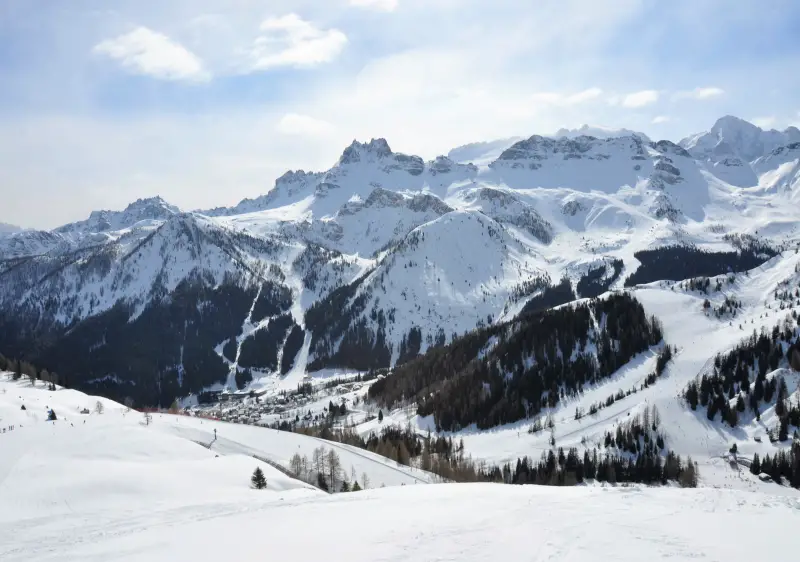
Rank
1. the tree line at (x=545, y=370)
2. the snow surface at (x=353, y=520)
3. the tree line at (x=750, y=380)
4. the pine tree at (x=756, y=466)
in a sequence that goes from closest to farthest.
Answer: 1. the snow surface at (x=353, y=520)
2. the pine tree at (x=756, y=466)
3. the tree line at (x=750, y=380)
4. the tree line at (x=545, y=370)

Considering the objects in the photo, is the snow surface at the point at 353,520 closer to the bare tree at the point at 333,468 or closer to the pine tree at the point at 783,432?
the bare tree at the point at 333,468

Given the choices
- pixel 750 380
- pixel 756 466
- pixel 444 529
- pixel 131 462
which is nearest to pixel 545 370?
pixel 750 380

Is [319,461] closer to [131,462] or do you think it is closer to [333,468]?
[333,468]

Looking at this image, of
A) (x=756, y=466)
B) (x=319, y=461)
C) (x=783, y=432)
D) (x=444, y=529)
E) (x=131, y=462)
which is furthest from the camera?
(x=783, y=432)

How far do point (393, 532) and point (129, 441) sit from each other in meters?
52.8

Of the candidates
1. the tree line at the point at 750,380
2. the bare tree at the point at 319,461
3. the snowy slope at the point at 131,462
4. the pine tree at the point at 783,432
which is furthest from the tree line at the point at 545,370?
the bare tree at the point at 319,461

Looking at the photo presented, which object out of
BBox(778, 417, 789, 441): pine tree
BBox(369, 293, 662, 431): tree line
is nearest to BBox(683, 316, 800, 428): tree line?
BBox(778, 417, 789, 441): pine tree

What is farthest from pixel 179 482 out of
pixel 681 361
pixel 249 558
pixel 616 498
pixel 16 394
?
pixel 681 361

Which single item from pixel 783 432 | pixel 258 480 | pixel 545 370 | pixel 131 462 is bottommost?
pixel 783 432

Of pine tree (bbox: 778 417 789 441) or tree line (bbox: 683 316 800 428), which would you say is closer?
pine tree (bbox: 778 417 789 441)

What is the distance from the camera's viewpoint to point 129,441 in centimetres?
7338

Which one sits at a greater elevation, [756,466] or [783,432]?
[783,432]

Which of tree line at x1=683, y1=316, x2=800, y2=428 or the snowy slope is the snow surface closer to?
the snowy slope

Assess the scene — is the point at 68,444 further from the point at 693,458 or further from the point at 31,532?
the point at 693,458
